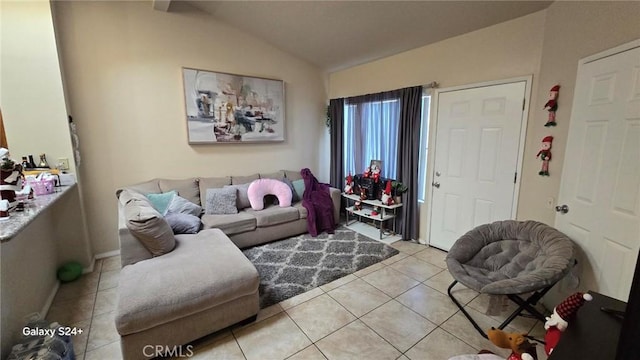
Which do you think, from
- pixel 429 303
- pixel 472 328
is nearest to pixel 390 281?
pixel 429 303

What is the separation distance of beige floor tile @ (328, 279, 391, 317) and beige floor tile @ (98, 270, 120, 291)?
6.93ft

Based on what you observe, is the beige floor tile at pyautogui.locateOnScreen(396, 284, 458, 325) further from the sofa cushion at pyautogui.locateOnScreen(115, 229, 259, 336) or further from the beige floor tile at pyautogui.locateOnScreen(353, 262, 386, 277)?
the sofa cushion at pyautogui.locateOnScreen(115, 229, 259, 336)

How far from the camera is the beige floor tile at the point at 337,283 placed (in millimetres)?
2494

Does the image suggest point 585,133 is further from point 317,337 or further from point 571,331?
point 317,337

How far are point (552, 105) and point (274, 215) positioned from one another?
9.91 feet

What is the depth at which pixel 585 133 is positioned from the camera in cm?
190

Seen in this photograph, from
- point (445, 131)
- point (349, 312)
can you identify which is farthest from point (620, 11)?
point (349, 312)

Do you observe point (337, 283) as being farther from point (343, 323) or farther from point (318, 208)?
point (318, 208)

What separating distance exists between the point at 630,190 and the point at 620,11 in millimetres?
1128

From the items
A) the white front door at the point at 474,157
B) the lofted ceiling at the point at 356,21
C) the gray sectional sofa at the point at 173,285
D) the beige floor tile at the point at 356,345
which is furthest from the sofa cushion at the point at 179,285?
the lofted ceiling at the point at 356,21

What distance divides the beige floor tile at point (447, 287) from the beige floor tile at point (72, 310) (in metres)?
2.98

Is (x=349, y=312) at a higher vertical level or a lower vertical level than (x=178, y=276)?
lower

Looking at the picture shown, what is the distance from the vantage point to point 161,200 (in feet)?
9.97

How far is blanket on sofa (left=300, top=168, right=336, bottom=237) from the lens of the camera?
372cm
